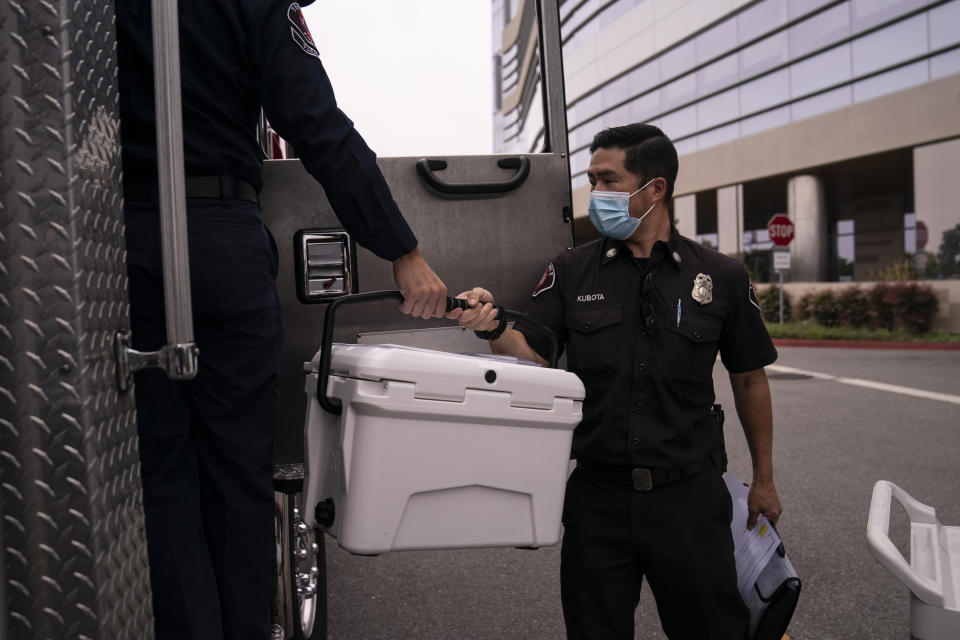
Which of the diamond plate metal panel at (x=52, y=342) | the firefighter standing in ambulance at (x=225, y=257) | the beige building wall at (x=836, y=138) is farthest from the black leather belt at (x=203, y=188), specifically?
the beige building wall at (x=836, y=138)

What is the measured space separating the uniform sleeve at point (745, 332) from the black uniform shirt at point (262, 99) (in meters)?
1.15

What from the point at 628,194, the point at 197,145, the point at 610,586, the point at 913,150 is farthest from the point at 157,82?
the point at 913,150

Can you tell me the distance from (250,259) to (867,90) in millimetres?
21971

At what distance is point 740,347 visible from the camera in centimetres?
237

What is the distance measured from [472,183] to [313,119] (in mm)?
885

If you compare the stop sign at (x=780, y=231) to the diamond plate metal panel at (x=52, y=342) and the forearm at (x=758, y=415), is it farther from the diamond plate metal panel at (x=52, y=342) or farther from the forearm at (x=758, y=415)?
the diamond plate metal panel at (x=52, y=342)

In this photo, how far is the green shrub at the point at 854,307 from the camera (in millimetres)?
18141

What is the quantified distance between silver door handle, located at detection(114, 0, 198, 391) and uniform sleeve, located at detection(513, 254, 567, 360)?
1.35m

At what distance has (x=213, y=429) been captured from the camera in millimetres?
1541

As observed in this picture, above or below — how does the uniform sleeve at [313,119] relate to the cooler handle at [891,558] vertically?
above

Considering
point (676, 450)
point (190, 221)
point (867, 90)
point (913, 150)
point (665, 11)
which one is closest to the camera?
point (190, 221)

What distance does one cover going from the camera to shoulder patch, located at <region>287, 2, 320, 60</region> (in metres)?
1.60

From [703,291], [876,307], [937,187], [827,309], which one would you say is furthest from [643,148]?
[937,187]

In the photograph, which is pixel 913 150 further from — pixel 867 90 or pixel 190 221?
pixel 190 221
